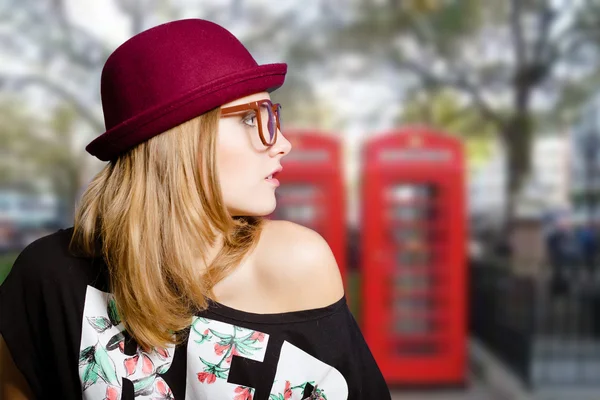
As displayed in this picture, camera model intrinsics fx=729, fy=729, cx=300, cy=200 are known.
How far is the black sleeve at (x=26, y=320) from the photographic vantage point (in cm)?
95

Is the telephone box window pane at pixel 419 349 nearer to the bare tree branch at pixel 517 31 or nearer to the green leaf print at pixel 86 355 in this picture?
the bare tree branch at pixel 517 31

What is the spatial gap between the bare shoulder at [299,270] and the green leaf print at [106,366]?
21 cm

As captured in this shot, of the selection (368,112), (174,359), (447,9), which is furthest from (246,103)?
(447,9)

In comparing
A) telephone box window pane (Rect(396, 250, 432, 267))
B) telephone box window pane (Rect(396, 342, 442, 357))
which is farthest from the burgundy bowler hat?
telephone box window pane (Rect(396, 342, 442, 357))

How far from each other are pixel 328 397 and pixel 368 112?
16.8ft

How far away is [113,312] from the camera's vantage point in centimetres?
92

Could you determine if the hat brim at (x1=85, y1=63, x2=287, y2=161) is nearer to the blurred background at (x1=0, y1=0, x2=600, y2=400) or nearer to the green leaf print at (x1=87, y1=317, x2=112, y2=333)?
the green leaf print at (x1=87, y1=317, x2=112, y2=333)

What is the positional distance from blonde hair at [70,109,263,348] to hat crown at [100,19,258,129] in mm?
46

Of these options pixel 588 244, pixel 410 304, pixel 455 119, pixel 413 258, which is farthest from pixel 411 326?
pixel 588 244

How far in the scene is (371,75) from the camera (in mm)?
5902

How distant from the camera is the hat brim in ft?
2.78

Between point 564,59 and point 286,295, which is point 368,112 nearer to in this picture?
point 564,59

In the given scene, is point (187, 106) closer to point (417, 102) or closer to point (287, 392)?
point (287, 392)

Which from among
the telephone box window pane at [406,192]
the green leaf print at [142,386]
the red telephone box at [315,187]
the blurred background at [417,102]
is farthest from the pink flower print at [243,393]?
the blurred background at [417,102]
